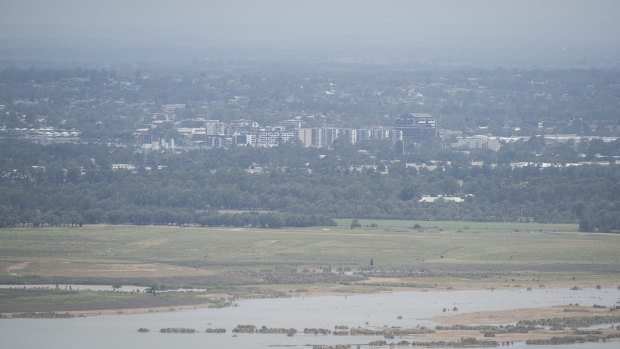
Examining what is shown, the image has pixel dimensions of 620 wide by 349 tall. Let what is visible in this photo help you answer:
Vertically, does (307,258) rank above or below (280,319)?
below

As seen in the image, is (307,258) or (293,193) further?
(293,193)

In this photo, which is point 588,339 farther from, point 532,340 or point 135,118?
point 135,118

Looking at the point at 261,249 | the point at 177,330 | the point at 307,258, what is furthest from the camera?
the point at 261,249

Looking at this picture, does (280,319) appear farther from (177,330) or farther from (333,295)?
(333,295)

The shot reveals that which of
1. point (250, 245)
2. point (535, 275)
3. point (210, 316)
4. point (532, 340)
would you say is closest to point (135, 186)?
point (250, 245)

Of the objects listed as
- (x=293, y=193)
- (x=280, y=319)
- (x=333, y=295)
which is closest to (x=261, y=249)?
(x=333, y=295)

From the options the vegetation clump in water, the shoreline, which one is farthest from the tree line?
the vegetation clump in water

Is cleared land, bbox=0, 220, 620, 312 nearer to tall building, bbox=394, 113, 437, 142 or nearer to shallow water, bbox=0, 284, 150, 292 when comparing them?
shallow water, bbox=0, 284, 150, 292

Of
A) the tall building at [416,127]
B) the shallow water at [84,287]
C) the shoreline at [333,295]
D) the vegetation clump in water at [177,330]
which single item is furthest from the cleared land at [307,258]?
the tall building at [416,127]
